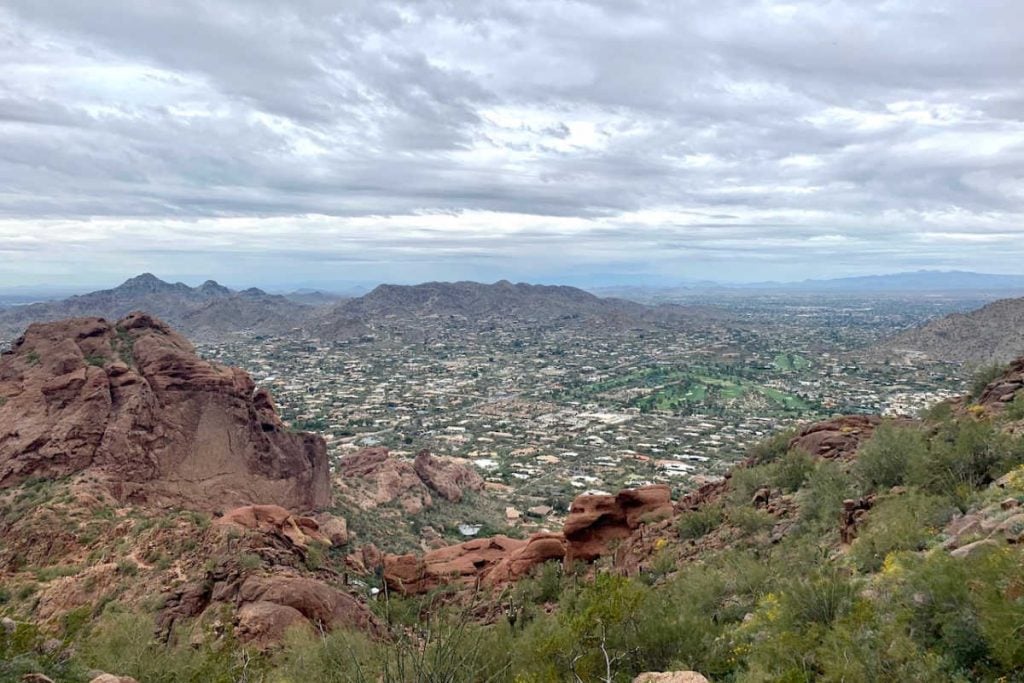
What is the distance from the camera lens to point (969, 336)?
487ft

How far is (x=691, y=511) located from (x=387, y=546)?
20656mm

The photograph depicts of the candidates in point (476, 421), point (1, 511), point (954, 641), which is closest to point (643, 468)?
point (476, 421)

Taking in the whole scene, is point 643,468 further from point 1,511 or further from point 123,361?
point 1,511

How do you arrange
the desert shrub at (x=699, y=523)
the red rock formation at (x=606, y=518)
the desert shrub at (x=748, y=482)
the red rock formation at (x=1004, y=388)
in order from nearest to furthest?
the red rock formation at (x=1004, y=388)
the desert shrub at (x=699, y=523)
the desert shrub at (x=748, y=482)
the red rock formation at (x=606, y=518)

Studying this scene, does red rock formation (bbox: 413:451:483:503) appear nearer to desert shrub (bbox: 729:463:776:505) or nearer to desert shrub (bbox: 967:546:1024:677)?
desert shrub (bbox: 729:463:776:505)

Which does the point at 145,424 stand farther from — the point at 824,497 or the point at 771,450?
the point at 824,497

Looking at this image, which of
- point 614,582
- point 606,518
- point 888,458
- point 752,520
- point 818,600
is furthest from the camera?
A: point 606,518

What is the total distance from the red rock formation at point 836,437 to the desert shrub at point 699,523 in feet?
17.2

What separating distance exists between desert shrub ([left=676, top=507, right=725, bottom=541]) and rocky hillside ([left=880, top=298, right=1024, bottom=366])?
429 ft

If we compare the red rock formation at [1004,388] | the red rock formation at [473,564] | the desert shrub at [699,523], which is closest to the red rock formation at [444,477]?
the red rock formation at [473,564]

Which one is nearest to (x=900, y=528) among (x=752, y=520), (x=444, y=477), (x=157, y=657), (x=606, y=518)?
(x=752, y=520)

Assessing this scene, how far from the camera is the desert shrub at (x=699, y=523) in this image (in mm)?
21844

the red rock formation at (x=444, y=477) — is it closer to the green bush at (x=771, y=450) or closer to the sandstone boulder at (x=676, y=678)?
the green bush at (x=771, y=450)

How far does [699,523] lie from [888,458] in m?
6.45
